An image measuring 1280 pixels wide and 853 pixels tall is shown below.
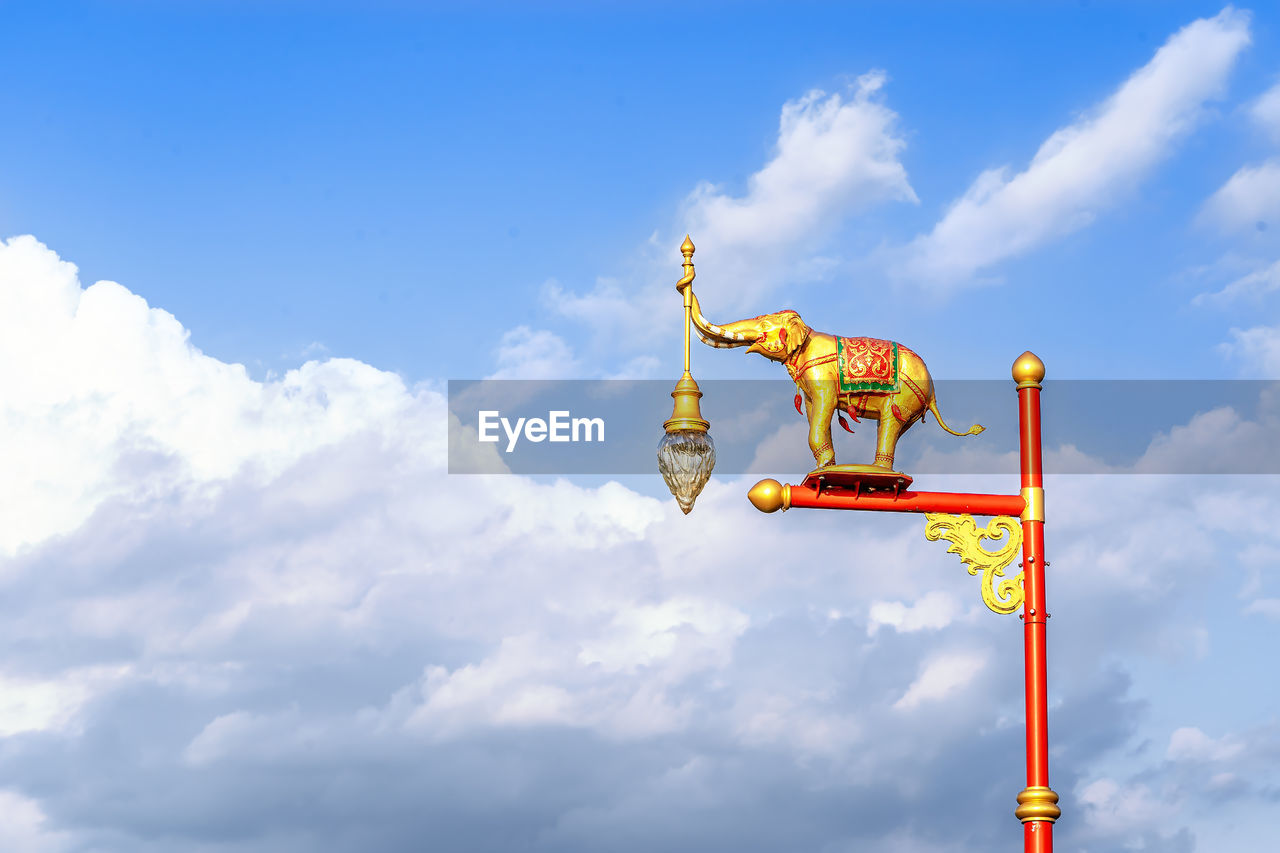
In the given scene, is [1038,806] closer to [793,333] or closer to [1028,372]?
[1028,372]

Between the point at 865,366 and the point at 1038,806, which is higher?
the point at 865,366

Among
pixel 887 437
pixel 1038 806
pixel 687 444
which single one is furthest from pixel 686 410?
pixel 1038 806

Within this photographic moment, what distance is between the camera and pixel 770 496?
13.9 meters

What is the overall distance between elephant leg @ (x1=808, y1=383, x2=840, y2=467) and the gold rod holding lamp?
865mm

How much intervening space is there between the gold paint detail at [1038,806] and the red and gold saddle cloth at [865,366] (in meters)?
3.45

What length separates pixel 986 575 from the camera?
13914mm

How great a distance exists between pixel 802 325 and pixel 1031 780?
408cm

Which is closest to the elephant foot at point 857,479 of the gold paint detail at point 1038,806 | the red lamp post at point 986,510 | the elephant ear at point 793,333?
the red lamp post at point 986,510

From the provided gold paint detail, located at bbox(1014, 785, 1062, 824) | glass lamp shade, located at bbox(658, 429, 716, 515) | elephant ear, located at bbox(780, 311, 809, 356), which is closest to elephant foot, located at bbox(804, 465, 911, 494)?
glass lamp shade, located at bbox(658, 429, 716, 515)

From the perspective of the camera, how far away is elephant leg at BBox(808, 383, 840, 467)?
14531 mm

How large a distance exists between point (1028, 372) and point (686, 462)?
9.35 ft

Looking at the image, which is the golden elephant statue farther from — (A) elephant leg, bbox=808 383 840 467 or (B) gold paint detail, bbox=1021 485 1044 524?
(B) gold paint detail, bbox=1021 485 1044 524

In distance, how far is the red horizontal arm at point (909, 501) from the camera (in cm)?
1395

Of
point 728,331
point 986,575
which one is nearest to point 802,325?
point 728,331
